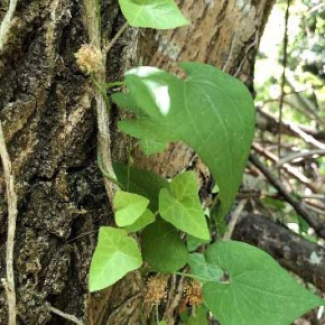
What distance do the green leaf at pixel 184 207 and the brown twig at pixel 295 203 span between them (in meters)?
0.89

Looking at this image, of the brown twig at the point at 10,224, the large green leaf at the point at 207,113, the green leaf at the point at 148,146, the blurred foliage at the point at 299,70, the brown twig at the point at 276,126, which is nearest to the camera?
the large green leaf at the point at 207,113

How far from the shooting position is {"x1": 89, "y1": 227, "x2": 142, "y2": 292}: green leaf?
2.04 feet

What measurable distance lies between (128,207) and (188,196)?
0.26 ft

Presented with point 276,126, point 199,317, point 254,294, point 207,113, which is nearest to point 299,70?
point 276,126

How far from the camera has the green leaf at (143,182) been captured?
30.1 inches

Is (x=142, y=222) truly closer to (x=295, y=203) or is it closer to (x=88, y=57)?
(x=88, y=57)

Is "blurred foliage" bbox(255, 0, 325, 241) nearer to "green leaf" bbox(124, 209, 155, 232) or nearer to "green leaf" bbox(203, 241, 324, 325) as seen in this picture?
"green leaf" bbox(203, 241, 324, 325)

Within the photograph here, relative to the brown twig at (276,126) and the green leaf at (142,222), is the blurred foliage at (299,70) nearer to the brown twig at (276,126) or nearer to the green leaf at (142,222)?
the brown twig at (276,126)

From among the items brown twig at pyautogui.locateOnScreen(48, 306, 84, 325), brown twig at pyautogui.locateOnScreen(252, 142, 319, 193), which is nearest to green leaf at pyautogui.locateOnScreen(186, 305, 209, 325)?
brown twig at pyautogui.locateOnScreen(48, 306, 84, 325)

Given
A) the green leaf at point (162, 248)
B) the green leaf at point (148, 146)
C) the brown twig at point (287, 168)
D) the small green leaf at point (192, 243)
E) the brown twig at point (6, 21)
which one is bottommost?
the brown twig at point (287, 168)

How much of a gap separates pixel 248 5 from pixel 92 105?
1.37 feet

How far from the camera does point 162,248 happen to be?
75 centimetres

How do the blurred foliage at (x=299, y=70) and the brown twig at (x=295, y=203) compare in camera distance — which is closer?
the brown twig at (x=295, y=203)

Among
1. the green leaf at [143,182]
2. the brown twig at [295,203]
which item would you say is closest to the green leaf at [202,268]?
the green leaf at [143,182]
